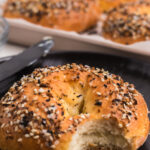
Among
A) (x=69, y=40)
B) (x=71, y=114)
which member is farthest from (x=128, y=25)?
(x=71, y=114)

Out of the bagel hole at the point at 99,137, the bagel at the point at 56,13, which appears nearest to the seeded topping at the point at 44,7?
the bagel at the point at 56,13

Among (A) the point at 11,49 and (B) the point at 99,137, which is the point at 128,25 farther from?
(B) the point at 99,137

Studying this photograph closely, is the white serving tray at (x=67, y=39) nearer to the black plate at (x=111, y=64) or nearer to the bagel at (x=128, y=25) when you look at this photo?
the bagel at (x=128, y=25)

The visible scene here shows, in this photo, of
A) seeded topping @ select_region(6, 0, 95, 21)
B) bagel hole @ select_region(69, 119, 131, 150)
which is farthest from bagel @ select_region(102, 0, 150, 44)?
bagel hole @ select_region(69, 119, 131, 150)

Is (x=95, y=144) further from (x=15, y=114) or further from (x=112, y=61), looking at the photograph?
(x=112, y=61)

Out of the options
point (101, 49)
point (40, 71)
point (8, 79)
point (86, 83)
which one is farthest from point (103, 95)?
point (101, 49)

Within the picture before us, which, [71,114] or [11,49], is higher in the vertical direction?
[71,114]

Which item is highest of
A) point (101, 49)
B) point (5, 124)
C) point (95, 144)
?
point (5, 124)

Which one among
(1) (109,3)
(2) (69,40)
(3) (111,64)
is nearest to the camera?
(3) (111,64)
